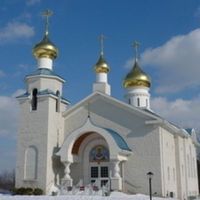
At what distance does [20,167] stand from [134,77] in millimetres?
12818

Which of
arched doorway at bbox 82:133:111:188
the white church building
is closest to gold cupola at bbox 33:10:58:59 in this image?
the white church building

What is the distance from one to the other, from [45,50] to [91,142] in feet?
25.9

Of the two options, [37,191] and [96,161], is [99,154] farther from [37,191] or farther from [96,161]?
[37,191]

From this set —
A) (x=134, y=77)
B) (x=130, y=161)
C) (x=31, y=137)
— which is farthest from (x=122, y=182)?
(x=134, y=77)

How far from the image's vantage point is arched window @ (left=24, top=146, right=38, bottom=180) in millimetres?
25766

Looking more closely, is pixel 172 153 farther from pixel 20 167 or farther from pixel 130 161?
pixel 20 167

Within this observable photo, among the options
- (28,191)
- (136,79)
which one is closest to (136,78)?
(136,79)

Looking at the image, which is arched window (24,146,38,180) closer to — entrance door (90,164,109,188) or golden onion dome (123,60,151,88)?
entrance door (90,164,109,188)

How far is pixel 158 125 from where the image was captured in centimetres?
2552

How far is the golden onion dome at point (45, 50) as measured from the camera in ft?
95.2

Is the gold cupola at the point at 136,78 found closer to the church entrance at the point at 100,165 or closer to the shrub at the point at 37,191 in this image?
the church entrance at the point at 100,165

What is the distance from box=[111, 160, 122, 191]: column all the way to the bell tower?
4.36 meters

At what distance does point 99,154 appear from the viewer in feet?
90.3

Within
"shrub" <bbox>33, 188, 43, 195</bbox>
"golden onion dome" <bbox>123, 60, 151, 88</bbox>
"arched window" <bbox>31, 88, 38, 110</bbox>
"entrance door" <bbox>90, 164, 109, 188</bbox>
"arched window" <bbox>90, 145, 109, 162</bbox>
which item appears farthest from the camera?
"golden onion dome" <bbox>123, 60, 151, 88</bbox>
